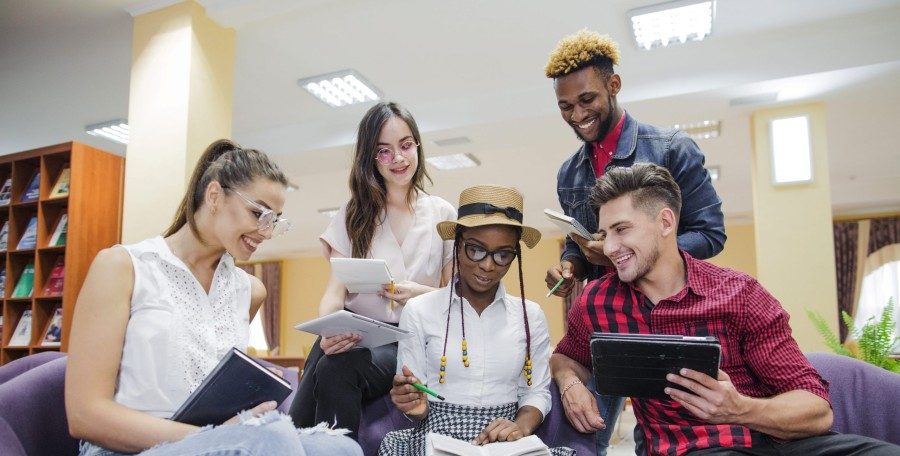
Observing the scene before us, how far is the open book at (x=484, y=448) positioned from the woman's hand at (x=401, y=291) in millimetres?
625

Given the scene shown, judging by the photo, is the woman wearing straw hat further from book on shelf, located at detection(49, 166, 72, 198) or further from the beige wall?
the beige wall

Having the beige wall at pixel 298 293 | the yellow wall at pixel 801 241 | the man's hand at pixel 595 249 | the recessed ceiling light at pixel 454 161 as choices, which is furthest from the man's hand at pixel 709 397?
the beige wall at pixel 298 293

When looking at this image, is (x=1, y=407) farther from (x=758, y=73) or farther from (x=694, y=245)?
(x=758, y=73)

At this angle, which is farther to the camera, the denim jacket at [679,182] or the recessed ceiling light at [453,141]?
the recessed ceiling light at [453,141]

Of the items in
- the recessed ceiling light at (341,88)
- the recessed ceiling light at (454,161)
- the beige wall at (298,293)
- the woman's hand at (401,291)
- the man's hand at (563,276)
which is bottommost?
the beige wall at (298,293)

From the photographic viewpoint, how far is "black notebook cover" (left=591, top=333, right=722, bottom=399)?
→ 1471 mm

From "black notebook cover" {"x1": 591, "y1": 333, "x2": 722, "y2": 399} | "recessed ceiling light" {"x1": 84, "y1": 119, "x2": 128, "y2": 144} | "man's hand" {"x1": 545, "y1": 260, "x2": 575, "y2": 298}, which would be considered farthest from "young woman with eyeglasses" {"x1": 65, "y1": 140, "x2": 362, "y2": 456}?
"recessed ceiling light" {"x1": 84, "y1": 119, "x2": 128, "y2": 144}

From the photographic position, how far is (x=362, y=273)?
2.05 meters

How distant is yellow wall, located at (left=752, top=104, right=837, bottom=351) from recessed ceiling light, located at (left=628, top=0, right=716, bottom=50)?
138 centimetres

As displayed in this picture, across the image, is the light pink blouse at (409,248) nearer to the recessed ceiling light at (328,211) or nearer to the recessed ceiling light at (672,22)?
the recessed ceiling light at (672,22)

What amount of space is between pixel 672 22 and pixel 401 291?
332 cm

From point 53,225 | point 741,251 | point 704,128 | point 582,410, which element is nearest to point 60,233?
point 53,225

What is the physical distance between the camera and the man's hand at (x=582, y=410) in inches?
72.6

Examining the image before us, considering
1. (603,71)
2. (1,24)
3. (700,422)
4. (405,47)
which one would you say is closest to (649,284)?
(700,422)
